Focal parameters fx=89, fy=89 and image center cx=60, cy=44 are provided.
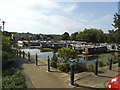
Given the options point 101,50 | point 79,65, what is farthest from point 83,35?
point 79,65

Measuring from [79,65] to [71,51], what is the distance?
1353 millimetres

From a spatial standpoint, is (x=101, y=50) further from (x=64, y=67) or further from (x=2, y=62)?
(x=2, y=62)

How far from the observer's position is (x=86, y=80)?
498cm

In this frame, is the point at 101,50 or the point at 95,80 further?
the point at 101,50

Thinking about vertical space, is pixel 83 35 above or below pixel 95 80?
above

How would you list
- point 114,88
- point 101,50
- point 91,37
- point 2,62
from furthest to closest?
point 91,37 → point 101,50 → point 2,62 → point 114,88

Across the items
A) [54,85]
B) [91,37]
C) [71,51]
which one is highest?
[91,37]

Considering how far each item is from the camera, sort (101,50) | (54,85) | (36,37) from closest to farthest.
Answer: (54,85) → (101,50) → (36,37)

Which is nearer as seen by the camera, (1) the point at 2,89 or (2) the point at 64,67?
(1) the point at 2,89

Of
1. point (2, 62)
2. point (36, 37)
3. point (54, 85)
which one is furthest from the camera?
point (36, 37)

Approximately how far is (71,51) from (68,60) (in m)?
0.77

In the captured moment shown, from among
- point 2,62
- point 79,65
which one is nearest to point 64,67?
point 79,65

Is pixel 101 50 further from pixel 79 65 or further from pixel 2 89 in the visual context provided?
pixel 2 89

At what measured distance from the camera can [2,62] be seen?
278 inches
